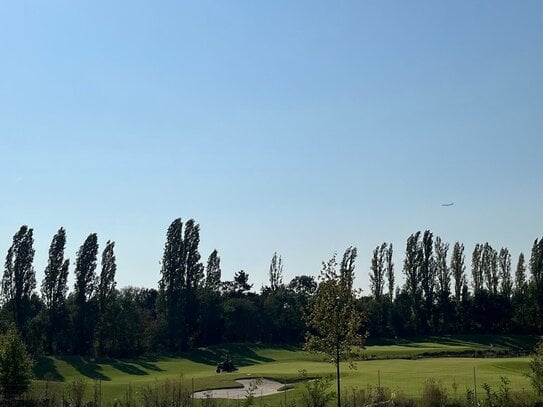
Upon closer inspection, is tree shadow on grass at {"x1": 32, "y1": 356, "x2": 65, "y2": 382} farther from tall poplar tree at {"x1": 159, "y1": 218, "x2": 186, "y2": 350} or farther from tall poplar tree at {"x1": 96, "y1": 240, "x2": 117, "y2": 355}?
tall poplar tree at {"x1": 159, "y1": 218, "x2": 186, "y2": 350}

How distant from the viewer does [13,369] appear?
98.2ft

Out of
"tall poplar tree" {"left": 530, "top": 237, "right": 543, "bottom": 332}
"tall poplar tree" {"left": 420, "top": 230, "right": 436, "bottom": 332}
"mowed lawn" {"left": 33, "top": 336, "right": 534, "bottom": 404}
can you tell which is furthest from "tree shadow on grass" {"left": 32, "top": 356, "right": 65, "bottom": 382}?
"tall poplar tree" {"left": 530, "top": 237, "right": 543, "bottom": 332}

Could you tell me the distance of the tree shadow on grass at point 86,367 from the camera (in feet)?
209

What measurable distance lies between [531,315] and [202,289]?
47.1 meters

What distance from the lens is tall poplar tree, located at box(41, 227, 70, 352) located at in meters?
79.0

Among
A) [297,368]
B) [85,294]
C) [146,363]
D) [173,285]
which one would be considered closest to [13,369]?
[297,368]

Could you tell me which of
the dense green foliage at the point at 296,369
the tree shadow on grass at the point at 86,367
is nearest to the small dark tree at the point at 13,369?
the dense green foliage at the point at 296,369

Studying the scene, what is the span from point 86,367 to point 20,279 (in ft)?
49.7

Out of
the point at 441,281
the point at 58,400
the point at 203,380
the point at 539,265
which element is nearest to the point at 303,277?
the point at 441,281

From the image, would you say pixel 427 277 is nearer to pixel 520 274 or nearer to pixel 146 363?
pixel 520 274

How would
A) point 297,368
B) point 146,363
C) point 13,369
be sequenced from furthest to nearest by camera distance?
point 146,363 < point 297,368 < point 13,369

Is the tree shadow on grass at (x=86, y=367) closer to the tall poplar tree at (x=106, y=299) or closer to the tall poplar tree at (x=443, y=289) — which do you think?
the tall poplar tree at (x=106, y=299)

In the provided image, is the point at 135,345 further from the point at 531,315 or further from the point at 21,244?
the point at 531,315

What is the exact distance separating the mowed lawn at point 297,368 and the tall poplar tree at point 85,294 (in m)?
5.50
